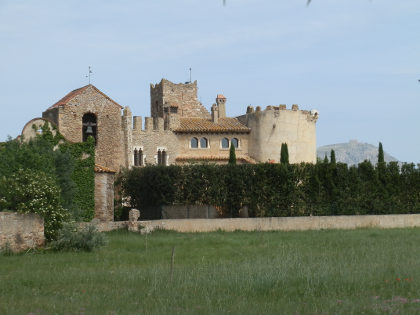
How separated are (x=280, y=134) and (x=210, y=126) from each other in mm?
6888

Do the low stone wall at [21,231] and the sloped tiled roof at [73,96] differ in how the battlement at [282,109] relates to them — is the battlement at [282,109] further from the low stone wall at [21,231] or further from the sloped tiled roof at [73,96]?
the low stone wall at [21,231]

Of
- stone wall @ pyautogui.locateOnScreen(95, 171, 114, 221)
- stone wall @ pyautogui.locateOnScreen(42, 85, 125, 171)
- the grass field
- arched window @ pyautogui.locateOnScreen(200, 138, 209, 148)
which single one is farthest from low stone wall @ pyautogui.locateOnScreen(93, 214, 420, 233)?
arched window @ pyautogui.locateOnScreen(200, 138, 209, 148)

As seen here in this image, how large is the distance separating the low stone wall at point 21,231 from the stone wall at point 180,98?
5085 cm

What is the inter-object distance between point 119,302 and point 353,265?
7.51 meters

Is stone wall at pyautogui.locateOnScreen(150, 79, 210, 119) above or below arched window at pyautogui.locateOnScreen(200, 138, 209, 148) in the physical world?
above

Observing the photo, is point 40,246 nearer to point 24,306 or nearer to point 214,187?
point 24,306

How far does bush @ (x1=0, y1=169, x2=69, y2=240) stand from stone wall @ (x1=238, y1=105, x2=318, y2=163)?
141ft

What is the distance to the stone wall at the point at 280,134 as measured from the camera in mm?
71062

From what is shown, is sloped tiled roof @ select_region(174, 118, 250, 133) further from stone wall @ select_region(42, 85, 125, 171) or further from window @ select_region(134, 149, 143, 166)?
stone wall @ select_region(42, 85, 125, 171)

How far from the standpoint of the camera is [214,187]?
43219mm

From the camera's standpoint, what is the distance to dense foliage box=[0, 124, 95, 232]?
1172 inches

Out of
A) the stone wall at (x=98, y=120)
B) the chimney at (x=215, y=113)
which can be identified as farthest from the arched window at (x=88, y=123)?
the chimney at (x=215, y=113)

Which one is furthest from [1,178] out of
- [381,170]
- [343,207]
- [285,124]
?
[285,124]

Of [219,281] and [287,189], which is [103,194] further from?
[219,281]
